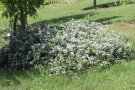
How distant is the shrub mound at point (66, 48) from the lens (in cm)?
1440

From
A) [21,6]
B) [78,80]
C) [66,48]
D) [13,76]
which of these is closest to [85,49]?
[66,48]

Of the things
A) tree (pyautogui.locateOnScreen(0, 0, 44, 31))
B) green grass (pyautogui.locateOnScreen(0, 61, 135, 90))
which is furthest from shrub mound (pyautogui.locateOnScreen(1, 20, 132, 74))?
tree (pyautogui.locateOnScreen(0, 0, 44, 31))

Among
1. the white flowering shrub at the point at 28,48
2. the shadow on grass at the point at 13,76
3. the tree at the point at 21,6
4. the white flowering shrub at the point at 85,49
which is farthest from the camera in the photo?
the tree at the point at 21,6

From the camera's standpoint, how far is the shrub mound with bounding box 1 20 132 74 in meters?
14.4

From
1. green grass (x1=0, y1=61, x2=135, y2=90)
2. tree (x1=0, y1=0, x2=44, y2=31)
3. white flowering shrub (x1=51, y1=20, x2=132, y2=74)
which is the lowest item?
green grass (x1=0, y1=61, x2=135, y2=90)

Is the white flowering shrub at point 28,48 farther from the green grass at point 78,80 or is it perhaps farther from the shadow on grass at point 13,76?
the green grass at point 78,80

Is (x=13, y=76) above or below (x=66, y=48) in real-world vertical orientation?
below

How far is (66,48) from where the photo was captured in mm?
14812

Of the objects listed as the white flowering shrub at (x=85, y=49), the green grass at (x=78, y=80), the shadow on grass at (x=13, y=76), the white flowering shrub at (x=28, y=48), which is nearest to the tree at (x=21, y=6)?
the white flowering shrub at (x=28, y=48)

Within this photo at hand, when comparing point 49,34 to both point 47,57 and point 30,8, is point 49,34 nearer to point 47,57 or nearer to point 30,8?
point 47,57

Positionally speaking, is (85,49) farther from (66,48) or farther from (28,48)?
(28,48)

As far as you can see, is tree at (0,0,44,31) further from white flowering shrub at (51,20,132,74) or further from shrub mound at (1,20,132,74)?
white flowering shrub at (51,20,132,74)

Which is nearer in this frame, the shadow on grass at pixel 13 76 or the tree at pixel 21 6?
the shadow on grass at pixel 13 76

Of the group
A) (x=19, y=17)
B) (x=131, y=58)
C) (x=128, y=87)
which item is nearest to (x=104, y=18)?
(x=19, y=17)
